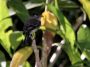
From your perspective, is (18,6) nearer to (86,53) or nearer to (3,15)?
(3,15)

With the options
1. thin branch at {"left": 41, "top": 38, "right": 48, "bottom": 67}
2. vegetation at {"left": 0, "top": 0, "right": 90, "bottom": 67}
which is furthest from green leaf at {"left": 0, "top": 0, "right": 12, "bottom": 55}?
thin branch at {"left": 41, "top": 38, "right": 48, "bottom": 67}

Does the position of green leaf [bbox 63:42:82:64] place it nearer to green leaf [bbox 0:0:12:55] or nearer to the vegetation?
the vegetation

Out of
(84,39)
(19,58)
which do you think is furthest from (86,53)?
(19,58)

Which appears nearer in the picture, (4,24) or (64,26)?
(64,26)

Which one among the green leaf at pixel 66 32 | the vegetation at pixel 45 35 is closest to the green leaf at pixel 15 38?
the vegetation at pixel 45 35

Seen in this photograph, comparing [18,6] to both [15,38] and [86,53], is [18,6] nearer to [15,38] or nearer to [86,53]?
[15,38]

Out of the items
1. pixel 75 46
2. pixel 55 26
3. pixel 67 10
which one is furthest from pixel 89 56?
pixel 67 10

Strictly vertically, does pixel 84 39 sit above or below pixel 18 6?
below

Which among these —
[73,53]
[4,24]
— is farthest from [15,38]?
[73,53]

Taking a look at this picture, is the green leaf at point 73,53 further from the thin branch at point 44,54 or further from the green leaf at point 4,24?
the green leaf at point 4,24

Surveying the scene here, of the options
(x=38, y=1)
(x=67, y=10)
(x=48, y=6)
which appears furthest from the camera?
(x=67, y=10)

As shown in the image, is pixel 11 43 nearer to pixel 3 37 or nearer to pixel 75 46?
pixel 3 37
